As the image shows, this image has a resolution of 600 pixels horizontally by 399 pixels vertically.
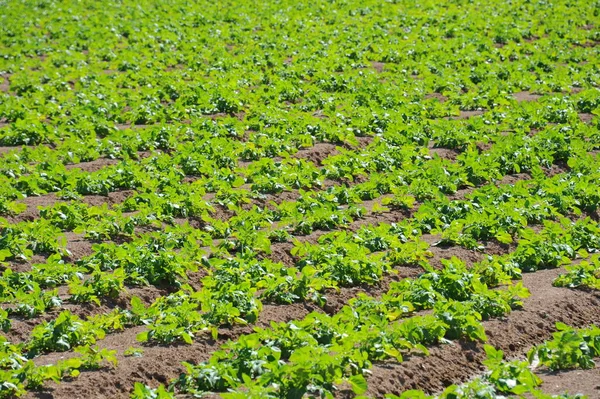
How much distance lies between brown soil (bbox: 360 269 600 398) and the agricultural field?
22 mm

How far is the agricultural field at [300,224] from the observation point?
274 inches

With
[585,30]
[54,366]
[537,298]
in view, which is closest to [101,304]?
[54,366]

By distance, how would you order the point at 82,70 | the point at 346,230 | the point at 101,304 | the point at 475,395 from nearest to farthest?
the point at 475,395
the point at 101,304
the point at 346,230
the point at 82,70

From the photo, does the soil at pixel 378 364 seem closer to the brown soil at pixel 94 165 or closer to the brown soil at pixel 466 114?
the brown soil at pixel 94 165

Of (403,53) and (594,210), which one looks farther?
(403,53)

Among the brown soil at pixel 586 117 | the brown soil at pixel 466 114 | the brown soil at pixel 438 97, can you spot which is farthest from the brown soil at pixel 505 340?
the brown soil at pixel 438 97

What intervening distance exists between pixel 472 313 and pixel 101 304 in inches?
134

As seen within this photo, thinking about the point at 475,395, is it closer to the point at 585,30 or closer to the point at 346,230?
the point at 346,230

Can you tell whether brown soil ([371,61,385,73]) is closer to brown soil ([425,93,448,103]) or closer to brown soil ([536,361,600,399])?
brown soil ([425,93,448,103])

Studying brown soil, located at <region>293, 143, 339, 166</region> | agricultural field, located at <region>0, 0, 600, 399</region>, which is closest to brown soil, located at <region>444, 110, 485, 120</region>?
agricultural field, located at <region>0, 0, 600, 399</region>

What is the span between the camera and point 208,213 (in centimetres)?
1051

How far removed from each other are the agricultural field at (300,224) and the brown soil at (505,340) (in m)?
0.02

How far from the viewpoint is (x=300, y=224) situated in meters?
9.98

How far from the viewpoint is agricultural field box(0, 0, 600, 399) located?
6969 millimetres
